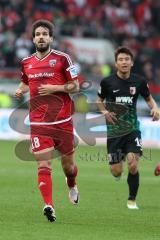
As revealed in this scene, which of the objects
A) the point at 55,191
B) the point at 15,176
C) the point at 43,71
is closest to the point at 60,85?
the point at 43,71

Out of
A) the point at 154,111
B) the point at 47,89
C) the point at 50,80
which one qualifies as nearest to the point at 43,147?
the point at 47,89

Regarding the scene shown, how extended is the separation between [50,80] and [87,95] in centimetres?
1329

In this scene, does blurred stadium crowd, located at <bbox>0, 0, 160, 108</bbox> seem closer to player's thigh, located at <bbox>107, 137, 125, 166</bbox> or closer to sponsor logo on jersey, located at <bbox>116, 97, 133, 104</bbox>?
player's thigh, located at <bbox>107, 137, 125, 166</bbox>

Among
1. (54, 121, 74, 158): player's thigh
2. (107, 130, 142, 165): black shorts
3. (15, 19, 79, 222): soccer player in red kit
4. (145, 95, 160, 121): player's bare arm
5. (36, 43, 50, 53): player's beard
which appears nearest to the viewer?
(15, 19, 79, 222): soccer player in red kit

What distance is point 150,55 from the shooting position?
29.6 meters

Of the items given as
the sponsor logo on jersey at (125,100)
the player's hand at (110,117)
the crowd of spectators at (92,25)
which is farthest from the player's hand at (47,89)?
the crowd of spectators at (92,25)

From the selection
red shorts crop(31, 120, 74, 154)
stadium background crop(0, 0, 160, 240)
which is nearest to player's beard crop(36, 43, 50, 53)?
red shorts crop(31, 120, 74, 154)

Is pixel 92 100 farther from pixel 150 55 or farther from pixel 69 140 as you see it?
pixel 69 140

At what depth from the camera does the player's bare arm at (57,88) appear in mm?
10477

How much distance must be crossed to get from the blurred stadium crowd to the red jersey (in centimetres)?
1590

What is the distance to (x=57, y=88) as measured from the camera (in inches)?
413

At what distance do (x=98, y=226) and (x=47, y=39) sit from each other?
239 centimetres

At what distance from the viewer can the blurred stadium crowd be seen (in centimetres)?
2795

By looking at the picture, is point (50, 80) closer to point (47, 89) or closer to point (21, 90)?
point (47, 89)
